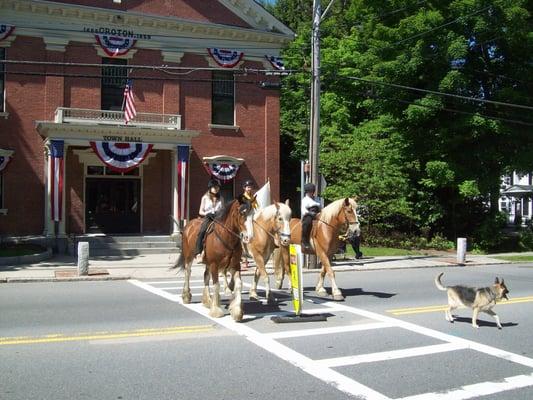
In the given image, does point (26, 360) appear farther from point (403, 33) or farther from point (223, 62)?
point (403, 33)

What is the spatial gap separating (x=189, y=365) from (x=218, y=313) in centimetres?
275

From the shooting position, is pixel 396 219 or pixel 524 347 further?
pixel 396 219

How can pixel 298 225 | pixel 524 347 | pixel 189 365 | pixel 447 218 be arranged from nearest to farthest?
pixel 189 365 → pixel 524 347 → pixel 298 225 → pixel 447 218

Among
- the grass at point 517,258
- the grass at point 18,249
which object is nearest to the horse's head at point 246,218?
the grass at point 18,249

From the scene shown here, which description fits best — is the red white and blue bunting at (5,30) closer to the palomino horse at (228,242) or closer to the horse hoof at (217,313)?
the palomino horse at (228,242)

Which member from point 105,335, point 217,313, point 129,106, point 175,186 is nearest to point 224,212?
point 217,313

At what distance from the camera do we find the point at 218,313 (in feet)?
30.8

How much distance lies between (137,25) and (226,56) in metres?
4.42

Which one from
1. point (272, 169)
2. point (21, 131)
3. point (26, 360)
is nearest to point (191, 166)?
point (272, 169)

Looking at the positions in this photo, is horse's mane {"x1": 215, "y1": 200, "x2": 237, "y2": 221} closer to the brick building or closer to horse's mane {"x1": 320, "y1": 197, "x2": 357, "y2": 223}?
horse's mane {"x1": 320, "y1": 197, "x2": 357, "y2": 223}

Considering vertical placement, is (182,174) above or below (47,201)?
above

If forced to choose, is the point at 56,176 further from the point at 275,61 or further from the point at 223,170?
the point at 275,61

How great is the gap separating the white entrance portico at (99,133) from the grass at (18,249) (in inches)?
52.7

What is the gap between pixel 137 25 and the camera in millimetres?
25500
